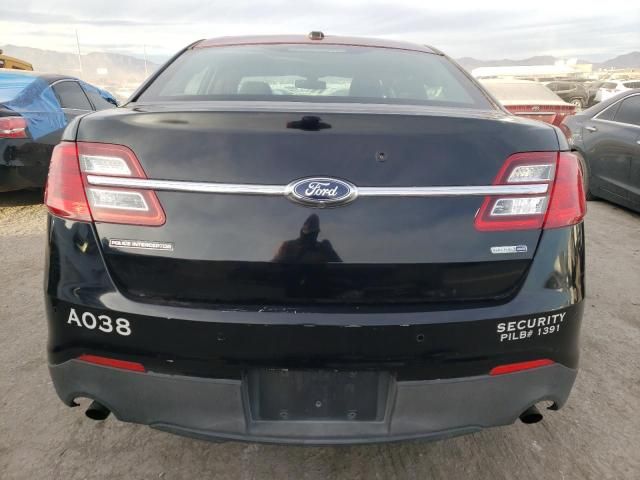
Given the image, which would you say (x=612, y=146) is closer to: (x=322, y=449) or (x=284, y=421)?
(x=322, y=449)

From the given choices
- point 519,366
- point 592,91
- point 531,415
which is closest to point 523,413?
point 531,415

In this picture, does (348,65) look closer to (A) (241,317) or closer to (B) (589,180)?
(A) (241,317)

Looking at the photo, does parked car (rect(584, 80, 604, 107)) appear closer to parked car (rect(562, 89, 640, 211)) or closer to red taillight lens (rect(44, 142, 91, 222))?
parked car (rect(562, 89, 640, 211))

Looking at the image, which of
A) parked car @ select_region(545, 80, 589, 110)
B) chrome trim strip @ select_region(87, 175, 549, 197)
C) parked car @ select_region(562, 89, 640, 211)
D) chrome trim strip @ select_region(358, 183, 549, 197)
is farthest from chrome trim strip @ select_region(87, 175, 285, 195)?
parked car @ select_region(545, 80, 589, 110)

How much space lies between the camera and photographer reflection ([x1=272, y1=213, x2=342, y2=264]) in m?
1.41

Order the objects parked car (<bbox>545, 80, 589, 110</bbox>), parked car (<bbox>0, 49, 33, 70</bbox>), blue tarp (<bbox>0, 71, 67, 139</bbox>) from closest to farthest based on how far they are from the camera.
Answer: blue tarp (<bbox>0, 71, 67, 139</bbox>) < parked car (<bbox>0, 49, 33, 70</bbox>) < parked car (<bbox>545, 80, 589, 110</bbox>)

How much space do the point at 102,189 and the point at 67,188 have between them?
13 cm

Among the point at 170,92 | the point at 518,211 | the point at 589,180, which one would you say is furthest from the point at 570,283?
the point at 589,180

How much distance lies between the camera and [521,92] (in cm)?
896

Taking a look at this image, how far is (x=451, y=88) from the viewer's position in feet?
7.23

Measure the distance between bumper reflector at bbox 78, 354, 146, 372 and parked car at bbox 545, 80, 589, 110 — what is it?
71.1 ft

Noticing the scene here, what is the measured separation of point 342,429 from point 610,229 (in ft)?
15.8

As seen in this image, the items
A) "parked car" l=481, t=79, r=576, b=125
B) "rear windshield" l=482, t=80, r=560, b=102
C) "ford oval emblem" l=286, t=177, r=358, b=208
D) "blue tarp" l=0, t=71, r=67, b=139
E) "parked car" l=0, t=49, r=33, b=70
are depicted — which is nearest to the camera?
"ford oval emblem" l=286, t=177, r=358, b=208

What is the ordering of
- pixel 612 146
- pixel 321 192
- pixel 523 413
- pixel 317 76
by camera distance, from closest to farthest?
pixel 321 192 < pixel 523 413 < pixel 317 76 < pixel 612 146
